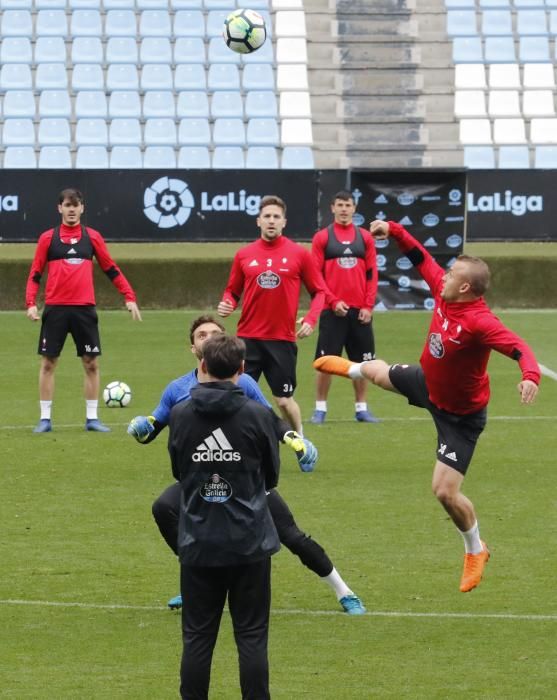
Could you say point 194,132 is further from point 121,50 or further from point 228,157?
point 121,50

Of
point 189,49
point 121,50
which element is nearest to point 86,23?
point 121,50

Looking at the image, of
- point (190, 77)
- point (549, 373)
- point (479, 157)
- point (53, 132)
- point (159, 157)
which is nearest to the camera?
point (549, 373)

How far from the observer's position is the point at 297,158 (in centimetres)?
2725

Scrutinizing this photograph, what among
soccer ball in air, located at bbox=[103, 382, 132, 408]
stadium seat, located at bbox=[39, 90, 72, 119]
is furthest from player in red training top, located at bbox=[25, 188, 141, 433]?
stadium seat, located at bbox=[39, 90, 72, 119]

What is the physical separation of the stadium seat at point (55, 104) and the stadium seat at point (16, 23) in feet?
5.54

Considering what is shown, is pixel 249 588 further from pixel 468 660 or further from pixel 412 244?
pixel 412 244

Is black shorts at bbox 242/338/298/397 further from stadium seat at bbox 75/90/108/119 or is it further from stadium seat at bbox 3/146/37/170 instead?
stadium seat at bbox 75/90/108/119

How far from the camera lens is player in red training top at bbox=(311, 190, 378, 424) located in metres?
14.5

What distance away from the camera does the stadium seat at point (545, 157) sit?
27969 mm

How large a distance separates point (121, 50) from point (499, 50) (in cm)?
763

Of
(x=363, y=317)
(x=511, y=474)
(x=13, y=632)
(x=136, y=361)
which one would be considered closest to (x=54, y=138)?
(x=136, y=361)

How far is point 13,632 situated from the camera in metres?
7.36

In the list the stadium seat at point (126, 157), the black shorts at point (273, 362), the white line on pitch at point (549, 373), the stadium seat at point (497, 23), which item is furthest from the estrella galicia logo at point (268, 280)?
the stadium seat at point (497, 23)

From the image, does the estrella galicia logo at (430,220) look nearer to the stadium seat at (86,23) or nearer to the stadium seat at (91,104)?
the stadium seat at (91,104)
